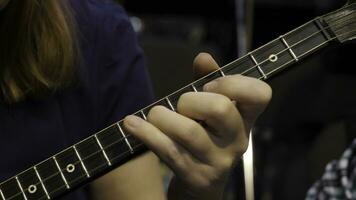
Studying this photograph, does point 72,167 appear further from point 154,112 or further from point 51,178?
point 154,112

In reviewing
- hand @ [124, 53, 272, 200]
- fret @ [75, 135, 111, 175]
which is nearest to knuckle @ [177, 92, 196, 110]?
hand @ [124, 53, 272, 200]

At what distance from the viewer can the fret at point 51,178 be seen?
88cm

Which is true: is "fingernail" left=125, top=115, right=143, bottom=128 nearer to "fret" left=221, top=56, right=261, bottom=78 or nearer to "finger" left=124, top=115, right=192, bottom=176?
"finger" left=124, top=115, right=192, bottom=176

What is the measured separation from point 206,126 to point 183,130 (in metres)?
0.04

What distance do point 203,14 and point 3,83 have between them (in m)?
1.50

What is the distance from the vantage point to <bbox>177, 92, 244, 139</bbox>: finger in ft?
2.55

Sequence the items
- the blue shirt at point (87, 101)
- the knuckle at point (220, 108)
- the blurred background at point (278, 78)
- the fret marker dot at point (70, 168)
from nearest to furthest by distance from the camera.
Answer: the knuckle at point (220, 108) → the fret marker dot at point (70, 168) → the blue shirt at point (87, 101) → the blurred background at point (278, 78)

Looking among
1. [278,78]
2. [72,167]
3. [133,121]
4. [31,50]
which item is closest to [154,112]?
[133,121]

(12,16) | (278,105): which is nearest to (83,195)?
(12,16)

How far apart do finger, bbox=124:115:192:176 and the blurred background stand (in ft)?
3.55

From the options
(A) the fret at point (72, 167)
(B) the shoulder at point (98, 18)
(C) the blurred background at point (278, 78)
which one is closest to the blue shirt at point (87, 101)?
(B) the shoulder at point (98, 18)

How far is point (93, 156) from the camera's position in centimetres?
87

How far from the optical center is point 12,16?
977 millimetres

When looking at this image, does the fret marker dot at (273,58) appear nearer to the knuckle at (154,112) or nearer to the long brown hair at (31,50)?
the knuckle at (154,112)
